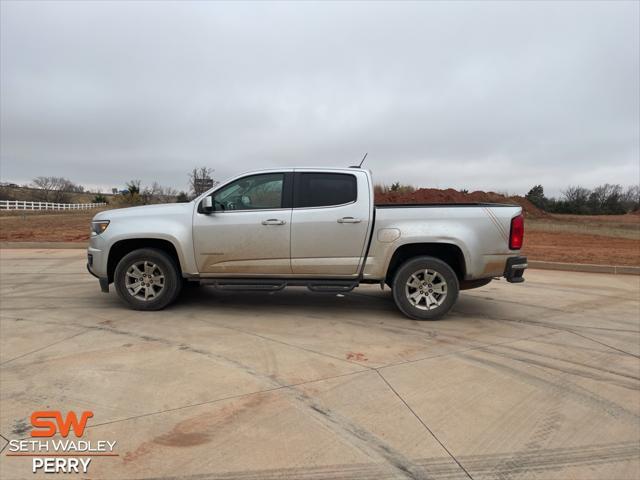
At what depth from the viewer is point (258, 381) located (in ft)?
11.2

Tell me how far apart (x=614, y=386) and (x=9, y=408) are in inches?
193

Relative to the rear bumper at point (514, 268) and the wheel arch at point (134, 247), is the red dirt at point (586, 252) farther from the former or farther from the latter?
the wheel arch at point (134, 247)

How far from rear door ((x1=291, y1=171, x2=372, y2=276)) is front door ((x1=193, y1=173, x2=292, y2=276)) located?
0.47 feet

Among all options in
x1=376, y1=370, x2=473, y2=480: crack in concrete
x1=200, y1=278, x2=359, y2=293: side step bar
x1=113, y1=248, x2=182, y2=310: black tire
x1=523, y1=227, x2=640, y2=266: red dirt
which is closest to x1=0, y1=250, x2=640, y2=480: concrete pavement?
x1=376, y1=370, x2=473, y2=480: crack in concrete

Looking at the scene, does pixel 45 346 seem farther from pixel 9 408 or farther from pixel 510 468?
pixel 510 468

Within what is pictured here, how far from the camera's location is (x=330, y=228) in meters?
5.16

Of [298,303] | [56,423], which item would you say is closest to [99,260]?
[298,303]

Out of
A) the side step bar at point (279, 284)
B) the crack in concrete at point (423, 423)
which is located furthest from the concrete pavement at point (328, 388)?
the side step bar at point (279, 284)

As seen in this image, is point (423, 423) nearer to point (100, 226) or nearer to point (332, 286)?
point (332, 286)

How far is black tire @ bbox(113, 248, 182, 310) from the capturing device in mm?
5324

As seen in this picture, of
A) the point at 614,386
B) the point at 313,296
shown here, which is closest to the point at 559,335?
the point at 614,386

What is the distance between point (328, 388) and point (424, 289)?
241cm

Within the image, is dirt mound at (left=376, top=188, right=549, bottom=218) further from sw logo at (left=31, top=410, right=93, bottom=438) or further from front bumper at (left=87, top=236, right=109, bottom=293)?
sw logo at (left=31, top=410, right=93, bottom=438)

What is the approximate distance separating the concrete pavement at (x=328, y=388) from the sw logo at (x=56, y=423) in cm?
7
